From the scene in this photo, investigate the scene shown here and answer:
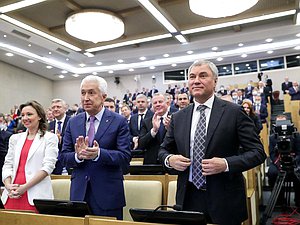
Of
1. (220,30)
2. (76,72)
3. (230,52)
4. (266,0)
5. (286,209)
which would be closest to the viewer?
(286,209)

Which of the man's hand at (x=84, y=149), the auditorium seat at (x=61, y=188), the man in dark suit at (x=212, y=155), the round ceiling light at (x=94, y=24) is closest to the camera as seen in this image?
the man in dark suit at (x=212, y=155)

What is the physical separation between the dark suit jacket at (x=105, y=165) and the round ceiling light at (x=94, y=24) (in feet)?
20.8

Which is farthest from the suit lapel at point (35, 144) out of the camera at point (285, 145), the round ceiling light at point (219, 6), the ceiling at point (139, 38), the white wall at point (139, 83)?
the white wall at point (139, 83)

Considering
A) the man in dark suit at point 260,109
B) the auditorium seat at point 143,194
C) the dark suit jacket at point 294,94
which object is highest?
the dark suit jacket at point 294,94

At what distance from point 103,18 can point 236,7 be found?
10.3 feet

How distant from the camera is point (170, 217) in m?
1.04

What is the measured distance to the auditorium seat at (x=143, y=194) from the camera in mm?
2172

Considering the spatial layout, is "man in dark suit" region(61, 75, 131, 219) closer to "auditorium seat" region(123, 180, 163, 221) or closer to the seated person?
"auditorium seat" region(123, 180, 163, 221)

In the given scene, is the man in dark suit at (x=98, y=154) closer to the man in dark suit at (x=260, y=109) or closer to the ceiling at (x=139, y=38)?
the man in dark suit at (x=260, y=109)

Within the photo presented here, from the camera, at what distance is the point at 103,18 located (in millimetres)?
7688

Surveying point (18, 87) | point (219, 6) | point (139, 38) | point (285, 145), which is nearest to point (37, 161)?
point (285, 145)

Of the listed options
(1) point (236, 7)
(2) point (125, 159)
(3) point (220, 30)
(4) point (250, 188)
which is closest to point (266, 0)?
(1) point (236, 7)

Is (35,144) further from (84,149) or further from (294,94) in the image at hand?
(294,94)

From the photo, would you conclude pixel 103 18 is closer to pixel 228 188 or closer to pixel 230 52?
pixel 230 52
